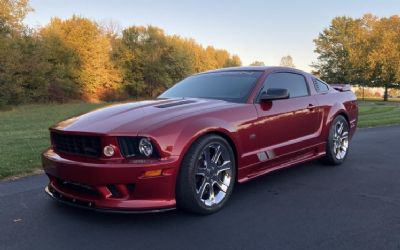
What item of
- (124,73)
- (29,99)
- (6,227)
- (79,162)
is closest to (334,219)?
(79,162)

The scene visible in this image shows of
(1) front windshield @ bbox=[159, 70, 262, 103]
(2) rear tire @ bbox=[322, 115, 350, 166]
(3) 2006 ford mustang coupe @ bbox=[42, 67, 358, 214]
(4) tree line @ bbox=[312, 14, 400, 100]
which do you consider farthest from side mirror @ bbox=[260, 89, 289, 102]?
(4) tree line @ bbox=[312, 14, 400, 100]

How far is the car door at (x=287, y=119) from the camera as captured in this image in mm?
4852

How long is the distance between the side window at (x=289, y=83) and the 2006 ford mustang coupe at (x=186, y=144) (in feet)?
0.05

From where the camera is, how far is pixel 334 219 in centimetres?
398

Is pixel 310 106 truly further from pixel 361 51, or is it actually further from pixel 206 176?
pixel 361 51

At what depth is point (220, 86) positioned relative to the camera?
5.23 m

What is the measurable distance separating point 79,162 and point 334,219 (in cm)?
248

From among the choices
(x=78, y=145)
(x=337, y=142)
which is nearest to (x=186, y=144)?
(x=78, y=145)

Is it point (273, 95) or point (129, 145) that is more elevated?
point (273, 95)

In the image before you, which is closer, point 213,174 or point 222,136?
point 213,174

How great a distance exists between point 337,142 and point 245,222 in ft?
10.4

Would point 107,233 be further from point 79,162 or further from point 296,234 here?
point 296,234

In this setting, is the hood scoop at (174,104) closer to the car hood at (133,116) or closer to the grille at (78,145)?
the car hood at (133,116)

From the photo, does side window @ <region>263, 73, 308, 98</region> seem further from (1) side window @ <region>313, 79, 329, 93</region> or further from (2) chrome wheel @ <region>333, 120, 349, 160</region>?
(2) chrome wheel @ <region>333, 120, 349, 160</region>
